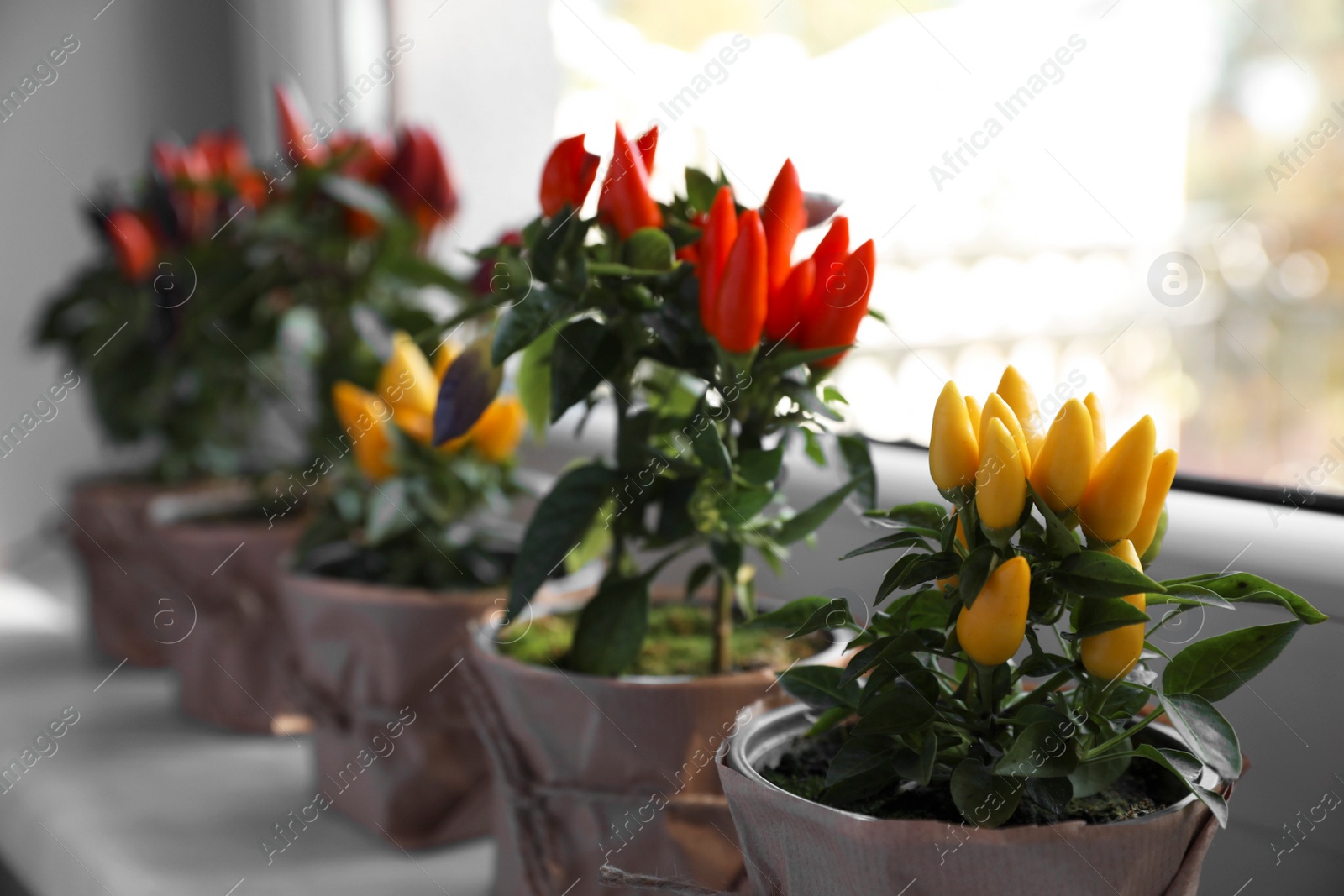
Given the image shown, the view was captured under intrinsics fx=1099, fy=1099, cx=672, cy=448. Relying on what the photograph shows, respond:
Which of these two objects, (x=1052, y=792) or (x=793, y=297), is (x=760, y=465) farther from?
(x=1052, y=792)

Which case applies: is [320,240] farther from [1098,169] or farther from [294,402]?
[1098,169]

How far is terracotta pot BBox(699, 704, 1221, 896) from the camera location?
308mm

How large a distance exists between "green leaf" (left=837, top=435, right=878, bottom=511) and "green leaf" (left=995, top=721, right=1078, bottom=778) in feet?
0.46

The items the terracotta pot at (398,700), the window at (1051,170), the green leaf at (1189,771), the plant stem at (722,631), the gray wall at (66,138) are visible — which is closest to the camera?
the green leaf at (1189,771)

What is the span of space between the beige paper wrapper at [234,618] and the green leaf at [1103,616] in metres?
0.65

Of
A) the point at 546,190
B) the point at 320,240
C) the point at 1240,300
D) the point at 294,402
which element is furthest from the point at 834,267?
the point at 1240,300

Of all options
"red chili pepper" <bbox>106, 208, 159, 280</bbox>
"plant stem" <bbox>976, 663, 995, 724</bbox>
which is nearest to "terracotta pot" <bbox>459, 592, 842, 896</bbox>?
"plant stem" <bbox>976, 663, 995, 724</bbox>

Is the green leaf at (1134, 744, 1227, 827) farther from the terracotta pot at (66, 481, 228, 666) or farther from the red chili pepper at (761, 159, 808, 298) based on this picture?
the terracotta pot at (66, 481, 228, 666)

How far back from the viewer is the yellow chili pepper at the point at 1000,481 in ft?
1.05

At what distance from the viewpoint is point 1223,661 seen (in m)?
0.33

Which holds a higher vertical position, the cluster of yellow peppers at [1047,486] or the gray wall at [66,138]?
the gray wall at [66,138]

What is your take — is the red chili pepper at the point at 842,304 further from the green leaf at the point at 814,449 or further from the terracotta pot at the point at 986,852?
the terracotta pot at the point at 986,852

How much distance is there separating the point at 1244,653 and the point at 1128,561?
0.05 m

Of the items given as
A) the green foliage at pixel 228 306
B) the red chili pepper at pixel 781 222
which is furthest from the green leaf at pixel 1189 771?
the green foliage at pixel 228 306
